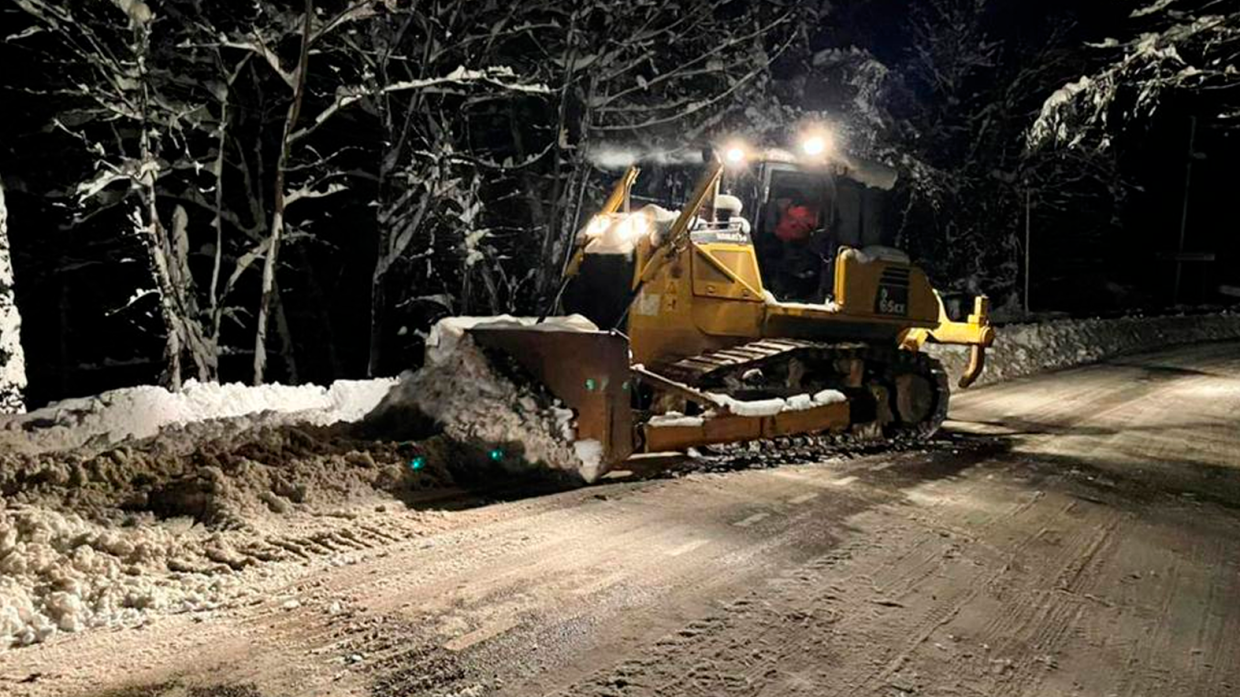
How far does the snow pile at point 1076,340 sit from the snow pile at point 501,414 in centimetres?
1202

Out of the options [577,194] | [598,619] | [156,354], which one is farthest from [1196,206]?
[598,619]

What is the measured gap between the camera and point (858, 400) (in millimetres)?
9266

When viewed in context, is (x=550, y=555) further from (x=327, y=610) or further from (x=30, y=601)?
(x=30, y=601)

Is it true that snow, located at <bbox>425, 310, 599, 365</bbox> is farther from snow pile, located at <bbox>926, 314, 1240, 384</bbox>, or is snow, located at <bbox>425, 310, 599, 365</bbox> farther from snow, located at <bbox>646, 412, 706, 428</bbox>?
snow pile, located at <bbox>926, 314, 1240, 384</bbox>

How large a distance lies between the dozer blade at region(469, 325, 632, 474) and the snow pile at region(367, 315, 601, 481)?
3.5 inches

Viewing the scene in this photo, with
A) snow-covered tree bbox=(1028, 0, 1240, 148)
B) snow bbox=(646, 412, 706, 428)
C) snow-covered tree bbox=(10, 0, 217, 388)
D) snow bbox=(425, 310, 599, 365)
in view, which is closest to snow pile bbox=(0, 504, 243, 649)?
snow bbox=(425, 310, 599, 365)

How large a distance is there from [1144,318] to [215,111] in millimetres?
24464

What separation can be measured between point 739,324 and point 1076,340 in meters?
15.8

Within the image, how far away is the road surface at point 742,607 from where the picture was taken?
11.2ft

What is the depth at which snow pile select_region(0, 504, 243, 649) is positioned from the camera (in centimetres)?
370

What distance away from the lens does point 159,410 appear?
22.0 ft

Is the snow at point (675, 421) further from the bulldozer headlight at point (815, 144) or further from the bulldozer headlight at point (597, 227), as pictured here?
the bulldozer headlight at point (815, 144)

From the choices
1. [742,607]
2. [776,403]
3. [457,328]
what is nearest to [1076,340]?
[776,403]

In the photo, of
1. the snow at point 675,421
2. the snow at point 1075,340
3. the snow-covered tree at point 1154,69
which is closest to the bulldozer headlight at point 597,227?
the snow at point 675,421
